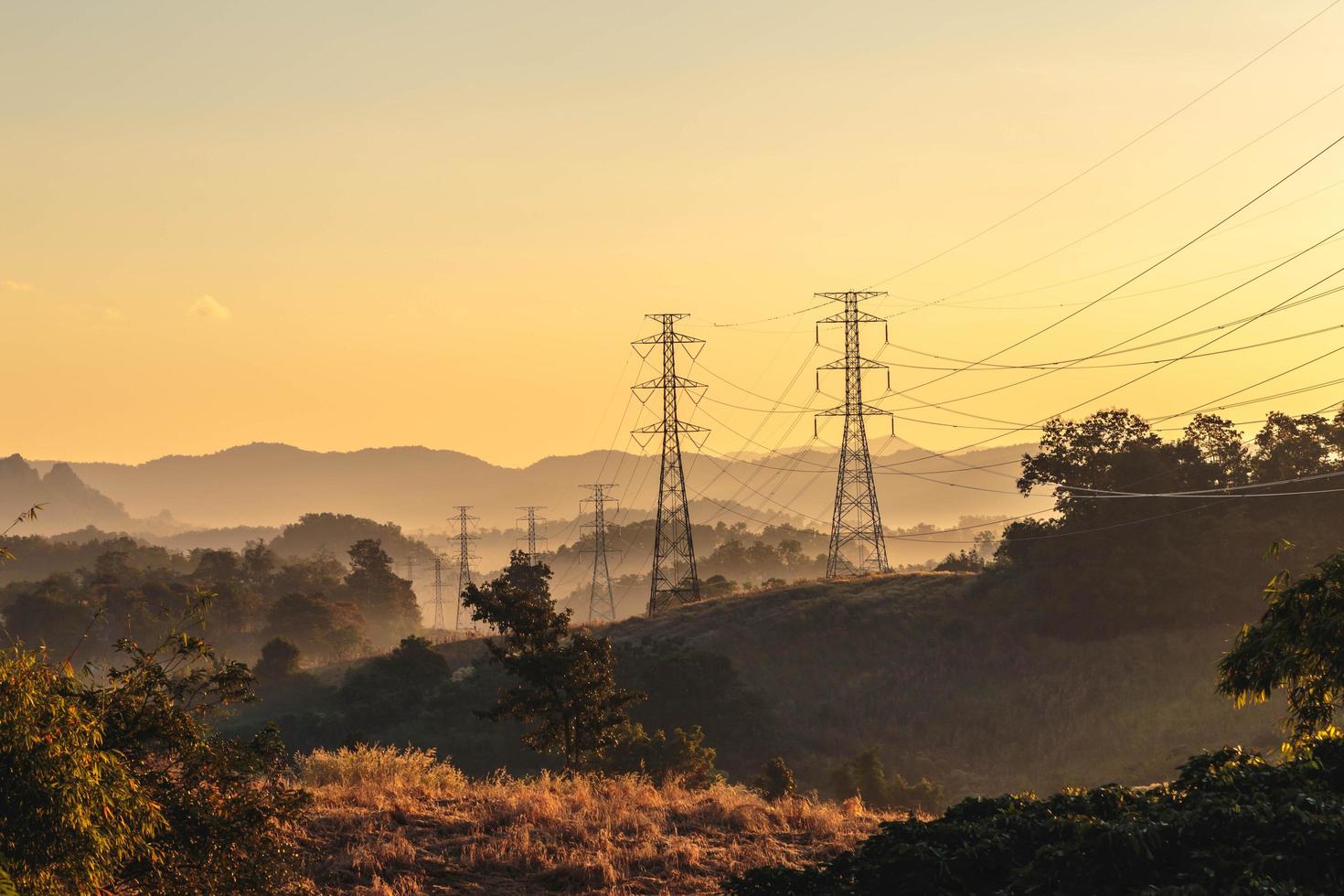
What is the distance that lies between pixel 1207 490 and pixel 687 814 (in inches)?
2434

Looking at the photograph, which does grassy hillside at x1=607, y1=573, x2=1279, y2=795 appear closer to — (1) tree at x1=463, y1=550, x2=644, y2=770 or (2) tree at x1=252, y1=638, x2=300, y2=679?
(1) tree at x1=463, y1=550, x2=644, y2=770

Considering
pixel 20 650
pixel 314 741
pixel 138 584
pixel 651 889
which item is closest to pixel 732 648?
pixel 314 741

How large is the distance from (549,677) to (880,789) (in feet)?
68.9

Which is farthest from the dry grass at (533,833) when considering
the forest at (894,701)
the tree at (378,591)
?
the tree at (378,591)

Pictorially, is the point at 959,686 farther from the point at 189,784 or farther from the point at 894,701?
the point at 189,784

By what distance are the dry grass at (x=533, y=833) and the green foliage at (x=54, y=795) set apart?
7786 millimetres

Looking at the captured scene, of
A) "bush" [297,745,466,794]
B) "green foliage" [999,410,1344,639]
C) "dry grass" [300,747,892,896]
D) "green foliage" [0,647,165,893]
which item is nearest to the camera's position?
"green foliage" [0,647,165,893]

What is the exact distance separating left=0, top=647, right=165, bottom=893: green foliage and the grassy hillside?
1927 inches

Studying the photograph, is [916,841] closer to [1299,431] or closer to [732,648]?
[732,648]

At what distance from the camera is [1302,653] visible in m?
18.8

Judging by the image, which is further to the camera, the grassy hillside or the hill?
the hill

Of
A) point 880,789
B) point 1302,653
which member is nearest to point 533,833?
point 1302,653

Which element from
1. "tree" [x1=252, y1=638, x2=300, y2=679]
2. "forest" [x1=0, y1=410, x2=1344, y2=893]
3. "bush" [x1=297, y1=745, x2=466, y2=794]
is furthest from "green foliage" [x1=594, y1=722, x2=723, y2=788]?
"tree" [x1=252, y1=638, x2=300, y2=679]

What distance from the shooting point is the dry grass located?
71.3ft
